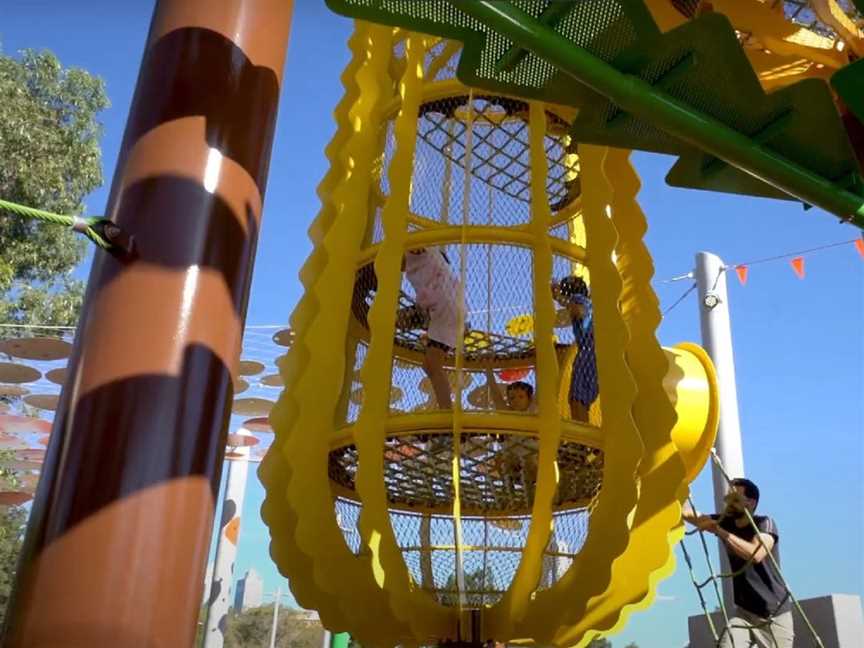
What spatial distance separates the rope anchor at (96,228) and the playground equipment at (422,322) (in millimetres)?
20

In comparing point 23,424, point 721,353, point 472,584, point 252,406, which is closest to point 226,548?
point 252,406

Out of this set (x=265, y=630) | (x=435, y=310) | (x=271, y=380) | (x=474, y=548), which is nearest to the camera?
(x=474, y=548)

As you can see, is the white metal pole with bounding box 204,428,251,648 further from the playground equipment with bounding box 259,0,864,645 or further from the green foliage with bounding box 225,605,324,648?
the green foliage with bounding box 225,605,324,648

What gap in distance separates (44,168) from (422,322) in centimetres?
1266

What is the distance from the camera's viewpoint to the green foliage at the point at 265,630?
4434 centimetres

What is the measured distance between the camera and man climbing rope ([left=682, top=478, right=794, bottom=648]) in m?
4.21

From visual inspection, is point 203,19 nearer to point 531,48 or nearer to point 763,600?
point 531,48

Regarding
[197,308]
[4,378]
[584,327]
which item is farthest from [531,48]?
[4,378]

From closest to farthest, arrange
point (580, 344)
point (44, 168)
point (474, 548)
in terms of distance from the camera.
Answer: point (474, 548) < point (580, 344) < point (44, 168)

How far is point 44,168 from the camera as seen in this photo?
46.1 ft

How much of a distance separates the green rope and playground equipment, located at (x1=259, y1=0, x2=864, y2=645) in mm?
923

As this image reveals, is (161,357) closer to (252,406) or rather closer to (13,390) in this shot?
(252,406)

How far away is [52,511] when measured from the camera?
5.22ft

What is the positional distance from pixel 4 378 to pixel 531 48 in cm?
1020
